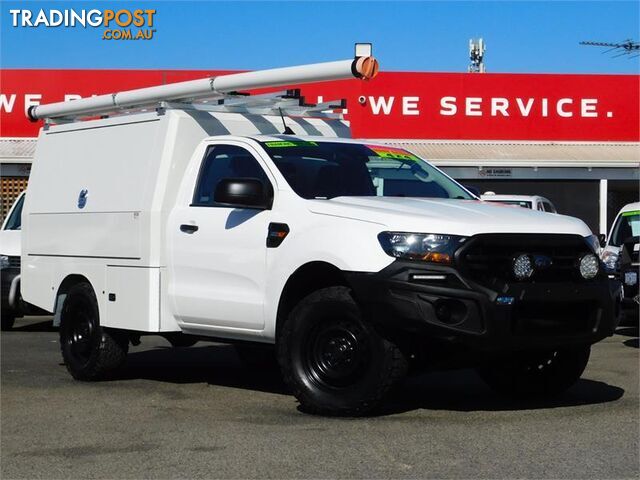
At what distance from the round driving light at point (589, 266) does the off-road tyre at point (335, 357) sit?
4.36 feet

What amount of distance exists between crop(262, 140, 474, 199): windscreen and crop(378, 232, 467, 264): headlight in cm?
109

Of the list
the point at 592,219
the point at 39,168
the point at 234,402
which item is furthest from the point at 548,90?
the point at 234,402

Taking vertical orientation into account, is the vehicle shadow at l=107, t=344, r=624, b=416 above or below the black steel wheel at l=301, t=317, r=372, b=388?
below

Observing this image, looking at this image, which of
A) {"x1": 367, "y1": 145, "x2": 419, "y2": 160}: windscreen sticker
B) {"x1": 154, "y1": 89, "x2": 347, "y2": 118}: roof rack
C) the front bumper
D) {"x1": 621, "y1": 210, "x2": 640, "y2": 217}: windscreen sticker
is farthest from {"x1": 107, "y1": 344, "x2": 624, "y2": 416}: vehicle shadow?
{"x1": 621, "y1": 210, "x2": 640, "y2": 217}: windscreen sticker

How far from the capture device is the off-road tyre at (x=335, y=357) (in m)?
7.12

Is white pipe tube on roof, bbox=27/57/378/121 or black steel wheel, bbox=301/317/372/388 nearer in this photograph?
black steel wheel, bbox=301/317/372/388

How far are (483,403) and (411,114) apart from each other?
63.9 ft

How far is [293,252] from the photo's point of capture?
25.2ft

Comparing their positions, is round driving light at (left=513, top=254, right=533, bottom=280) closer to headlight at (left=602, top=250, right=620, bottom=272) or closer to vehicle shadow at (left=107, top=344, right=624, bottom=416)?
vehicle shadow at (left=107, top=344, right=624, bottom=416)

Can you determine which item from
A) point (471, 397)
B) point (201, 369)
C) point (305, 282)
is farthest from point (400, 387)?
point (201, 369)

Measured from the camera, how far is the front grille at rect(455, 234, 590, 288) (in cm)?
698

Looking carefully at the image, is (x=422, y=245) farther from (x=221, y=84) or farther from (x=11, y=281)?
(x=11, y=281)

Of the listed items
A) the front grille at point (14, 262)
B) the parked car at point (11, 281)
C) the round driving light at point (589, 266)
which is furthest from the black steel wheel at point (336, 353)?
the front grille at point (14, 262)

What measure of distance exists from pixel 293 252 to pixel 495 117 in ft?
66.6
